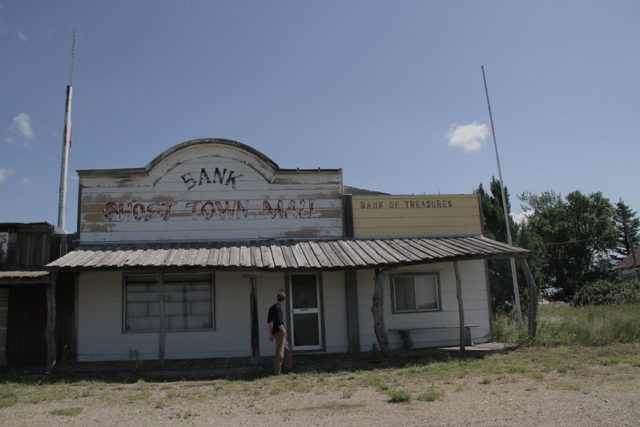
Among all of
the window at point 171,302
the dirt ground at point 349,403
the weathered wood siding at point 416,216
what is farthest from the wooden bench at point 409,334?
the window at point 171,302

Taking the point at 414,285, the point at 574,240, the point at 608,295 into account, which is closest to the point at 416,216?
the point at 414,285

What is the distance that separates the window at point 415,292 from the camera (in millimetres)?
12383

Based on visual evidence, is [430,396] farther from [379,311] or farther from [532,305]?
[532,305]

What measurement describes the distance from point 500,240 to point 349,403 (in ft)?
49.4

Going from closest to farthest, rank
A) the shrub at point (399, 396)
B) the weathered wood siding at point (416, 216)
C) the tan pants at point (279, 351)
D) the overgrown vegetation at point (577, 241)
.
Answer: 1. the shrub at point (399, 396)
2. the tan pants at point (279, 351)
3. the weathered wood siding at point (416, 216)
4. the overgrown vegetation at point (577, 241)

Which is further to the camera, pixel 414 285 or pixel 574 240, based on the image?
pixel 574 240

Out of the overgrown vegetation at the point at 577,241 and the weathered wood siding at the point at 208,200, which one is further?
the overgrown vegetation at the point at 577,241

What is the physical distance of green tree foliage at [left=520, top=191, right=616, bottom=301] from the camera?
4103 centimetres

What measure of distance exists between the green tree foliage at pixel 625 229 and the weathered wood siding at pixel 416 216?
3934cm

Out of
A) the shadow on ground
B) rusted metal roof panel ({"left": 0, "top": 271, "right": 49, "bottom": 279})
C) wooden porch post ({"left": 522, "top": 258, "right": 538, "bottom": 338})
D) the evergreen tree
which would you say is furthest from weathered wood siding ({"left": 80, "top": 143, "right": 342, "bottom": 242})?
the evergreen tree

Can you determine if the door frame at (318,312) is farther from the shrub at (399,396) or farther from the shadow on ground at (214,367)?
the shrub at (399,396)

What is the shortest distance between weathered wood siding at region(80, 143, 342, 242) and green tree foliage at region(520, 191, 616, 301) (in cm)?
3320

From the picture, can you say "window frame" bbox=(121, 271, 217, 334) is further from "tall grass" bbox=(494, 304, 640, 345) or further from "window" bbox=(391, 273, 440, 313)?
"tall grass" bbox=(494, 304, 640, 345)

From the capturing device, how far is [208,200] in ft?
40.4
